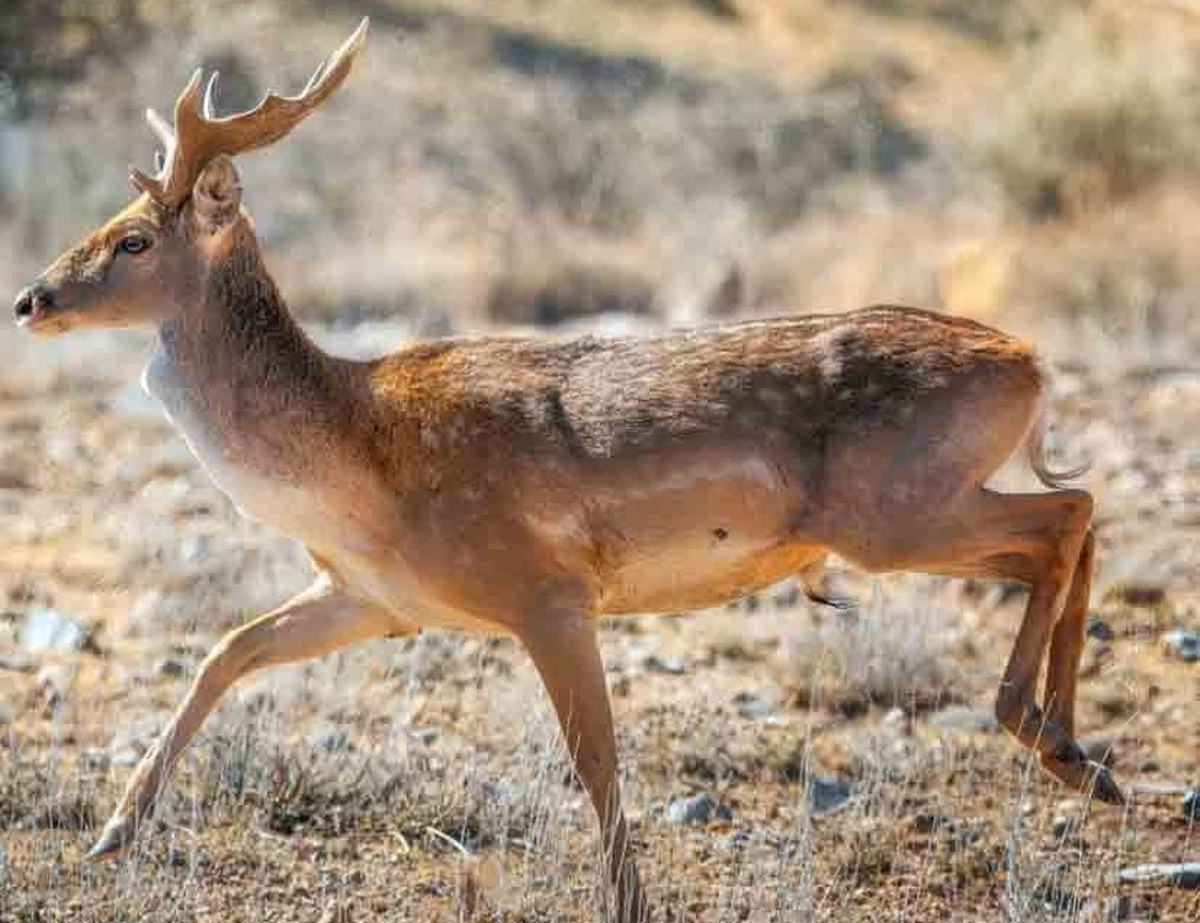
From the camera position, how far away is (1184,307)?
61.7 ft

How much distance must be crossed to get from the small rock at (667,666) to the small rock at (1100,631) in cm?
180

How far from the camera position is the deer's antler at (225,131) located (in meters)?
7.02

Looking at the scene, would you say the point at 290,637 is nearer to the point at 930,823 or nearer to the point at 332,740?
the point at 332,740

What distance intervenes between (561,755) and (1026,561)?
1.63 meters

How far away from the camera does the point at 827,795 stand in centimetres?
856

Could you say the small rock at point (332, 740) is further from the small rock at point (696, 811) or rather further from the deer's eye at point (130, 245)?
the deer's eye at point (130, 245)

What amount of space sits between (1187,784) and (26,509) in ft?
22.7

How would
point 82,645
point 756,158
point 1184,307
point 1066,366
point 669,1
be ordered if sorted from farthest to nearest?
point 669,1 → point 756,158 → point 1184,307 → point 1066,366 → point 82,645

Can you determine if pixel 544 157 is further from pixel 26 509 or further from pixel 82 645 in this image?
pixel 82 645

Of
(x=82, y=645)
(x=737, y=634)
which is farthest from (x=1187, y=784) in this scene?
(x=82, y=645)

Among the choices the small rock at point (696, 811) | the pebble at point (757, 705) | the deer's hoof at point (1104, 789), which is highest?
the deer's hoof at point (1104, 789)

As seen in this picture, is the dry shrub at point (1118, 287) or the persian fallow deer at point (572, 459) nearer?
the persian fallow deer at point (572, 459)

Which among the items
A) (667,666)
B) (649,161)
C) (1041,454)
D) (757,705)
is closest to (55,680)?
(667,666)

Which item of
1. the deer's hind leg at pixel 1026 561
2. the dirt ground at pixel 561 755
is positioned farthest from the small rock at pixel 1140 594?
the deer's hind leg at pixel 1026 561
